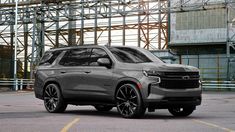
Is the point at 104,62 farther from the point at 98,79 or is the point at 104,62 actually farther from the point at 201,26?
the point at 201,26

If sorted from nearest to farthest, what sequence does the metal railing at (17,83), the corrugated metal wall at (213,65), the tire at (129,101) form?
the tire at (129,101), the metal railing at (17,83), the corrugated metal wall at (213,65)

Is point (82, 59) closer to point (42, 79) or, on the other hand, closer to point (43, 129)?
point (42, 79)

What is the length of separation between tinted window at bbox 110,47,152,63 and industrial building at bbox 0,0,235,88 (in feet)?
87.5

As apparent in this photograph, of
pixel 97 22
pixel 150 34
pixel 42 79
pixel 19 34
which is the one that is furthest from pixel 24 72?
pixel 42 79

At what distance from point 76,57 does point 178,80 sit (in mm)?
3112

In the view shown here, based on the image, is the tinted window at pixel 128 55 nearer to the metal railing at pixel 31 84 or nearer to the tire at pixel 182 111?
the tire at pixel 182 111

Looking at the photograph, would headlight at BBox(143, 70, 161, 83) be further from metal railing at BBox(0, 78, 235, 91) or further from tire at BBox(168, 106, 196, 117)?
metal railing at BBox(0, 78, 235, 91)

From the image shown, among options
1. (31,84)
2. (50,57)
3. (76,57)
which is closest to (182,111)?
(76,57)

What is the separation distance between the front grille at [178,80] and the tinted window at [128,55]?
3.09 ft

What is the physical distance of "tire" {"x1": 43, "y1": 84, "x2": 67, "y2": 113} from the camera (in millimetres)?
13258

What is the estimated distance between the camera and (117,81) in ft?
38.8

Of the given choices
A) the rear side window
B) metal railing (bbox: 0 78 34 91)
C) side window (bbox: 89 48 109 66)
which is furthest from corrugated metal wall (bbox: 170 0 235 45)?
side window (bbox: 89 48 109 66)

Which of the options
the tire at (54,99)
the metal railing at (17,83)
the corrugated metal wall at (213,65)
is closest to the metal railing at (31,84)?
the metal railing at (17,83)

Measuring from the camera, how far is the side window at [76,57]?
1288 cm
